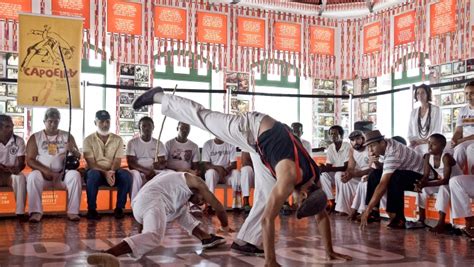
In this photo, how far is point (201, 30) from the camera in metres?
11.1

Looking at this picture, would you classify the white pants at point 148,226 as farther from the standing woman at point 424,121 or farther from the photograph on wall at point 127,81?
the photograph on wall at point 127,81

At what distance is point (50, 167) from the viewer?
21.0ft

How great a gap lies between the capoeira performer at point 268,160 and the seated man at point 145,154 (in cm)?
231

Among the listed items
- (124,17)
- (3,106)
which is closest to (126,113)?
(124,17)

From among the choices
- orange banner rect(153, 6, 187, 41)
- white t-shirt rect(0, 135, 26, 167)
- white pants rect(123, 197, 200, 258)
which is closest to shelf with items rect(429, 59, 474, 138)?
orange banner rect(153, 6, 187, 41)

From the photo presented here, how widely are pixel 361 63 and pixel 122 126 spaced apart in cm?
536

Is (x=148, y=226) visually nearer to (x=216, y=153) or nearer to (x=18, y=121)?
(x=216, y=153)

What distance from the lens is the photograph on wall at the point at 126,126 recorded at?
10.3 m

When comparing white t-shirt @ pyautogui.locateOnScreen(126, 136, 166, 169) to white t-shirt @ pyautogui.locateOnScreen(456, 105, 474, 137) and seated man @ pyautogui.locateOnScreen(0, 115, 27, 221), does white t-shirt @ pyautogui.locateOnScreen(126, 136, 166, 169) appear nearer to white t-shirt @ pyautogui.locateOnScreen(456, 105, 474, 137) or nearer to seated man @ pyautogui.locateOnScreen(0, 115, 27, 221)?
seated man @ pyautogui.locateOnScreen(0, 115, 27, 221)

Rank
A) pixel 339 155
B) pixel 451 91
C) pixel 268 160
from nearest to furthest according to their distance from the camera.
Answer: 1. pixel 268 160
2. pixel 339 155
3. pixel 451 91

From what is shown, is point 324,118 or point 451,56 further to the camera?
point 324,118

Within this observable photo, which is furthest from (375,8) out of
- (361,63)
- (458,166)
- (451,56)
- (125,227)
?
(125,227)

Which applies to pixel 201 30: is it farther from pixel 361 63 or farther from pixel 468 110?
pixel 468 110

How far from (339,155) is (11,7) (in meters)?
6.12
